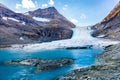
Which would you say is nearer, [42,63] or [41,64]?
[41,64]

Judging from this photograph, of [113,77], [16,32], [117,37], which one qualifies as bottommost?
[113,77]

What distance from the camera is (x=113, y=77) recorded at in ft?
132

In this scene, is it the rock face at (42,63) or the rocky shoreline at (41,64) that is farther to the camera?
the rock face at (42,63)

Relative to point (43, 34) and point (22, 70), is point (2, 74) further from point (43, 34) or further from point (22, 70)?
point (43, 34)

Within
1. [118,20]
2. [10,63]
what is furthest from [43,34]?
[10,63]

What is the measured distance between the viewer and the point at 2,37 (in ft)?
545

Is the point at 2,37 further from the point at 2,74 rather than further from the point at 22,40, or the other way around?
the point at 2,74

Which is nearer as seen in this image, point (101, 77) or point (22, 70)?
point (101, 77)

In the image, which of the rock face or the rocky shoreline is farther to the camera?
the rock face

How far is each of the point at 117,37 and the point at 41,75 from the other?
119 meters

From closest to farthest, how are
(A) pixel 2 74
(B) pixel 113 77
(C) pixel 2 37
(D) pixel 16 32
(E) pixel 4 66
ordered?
(B) pixel 113 77
(A) pixel 2 74
(E) pixel 4 66
(C) pixel 2 37
(D) pixel 16 32

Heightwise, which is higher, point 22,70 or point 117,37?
point 117,37

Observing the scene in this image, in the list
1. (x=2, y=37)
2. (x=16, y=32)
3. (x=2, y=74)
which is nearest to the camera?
(x=2, y=74)

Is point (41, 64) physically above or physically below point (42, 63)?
below
